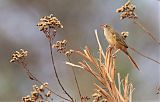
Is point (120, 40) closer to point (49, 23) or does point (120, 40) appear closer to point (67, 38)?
point (49, 23)

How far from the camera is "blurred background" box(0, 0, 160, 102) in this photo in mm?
2422

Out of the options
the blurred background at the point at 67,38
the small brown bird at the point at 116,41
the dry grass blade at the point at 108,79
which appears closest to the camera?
the dry grass blade at the point at 108,79

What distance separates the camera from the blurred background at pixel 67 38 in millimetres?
2422

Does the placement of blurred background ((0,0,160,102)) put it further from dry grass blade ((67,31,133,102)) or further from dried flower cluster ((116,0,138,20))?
dry grass blade ((67,31,133,102))

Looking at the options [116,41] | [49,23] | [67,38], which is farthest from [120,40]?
[67,38]

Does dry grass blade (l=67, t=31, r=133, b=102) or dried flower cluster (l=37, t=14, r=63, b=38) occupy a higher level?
dried flower cluster (l=37, t=14, r=63, b=38)

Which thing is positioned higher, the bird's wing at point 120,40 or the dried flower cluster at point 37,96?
the bird's wing at point 120,40

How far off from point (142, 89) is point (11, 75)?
3.29ft

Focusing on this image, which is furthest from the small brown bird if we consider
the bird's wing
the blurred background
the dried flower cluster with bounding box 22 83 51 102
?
the blurred background

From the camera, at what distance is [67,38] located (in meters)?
2.96

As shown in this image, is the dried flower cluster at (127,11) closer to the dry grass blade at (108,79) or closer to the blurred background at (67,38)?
the dry grass blade at (108,79)

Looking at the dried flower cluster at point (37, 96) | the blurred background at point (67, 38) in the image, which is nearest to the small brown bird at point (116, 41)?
the dried flower cluster at point (37, 96)

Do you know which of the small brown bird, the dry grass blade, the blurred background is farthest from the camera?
the blurred background

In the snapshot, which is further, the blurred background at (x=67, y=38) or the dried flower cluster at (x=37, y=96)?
the blurred background at (x=67, y=38)
